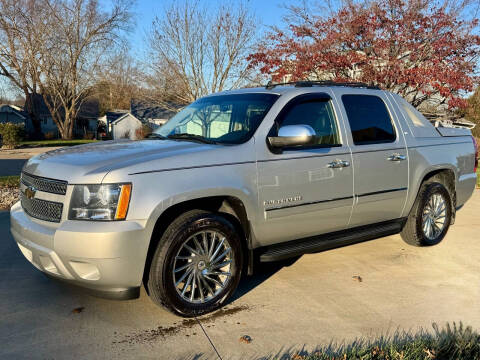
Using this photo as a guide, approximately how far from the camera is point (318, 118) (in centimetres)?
444

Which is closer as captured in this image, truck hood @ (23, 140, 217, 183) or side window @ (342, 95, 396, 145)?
truck hood @ (23, 140, 217, 183)

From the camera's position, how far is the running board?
4.11 metres

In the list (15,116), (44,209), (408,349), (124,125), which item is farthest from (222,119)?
(15,116)

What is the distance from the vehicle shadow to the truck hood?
131cm

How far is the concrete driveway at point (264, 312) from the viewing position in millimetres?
3215

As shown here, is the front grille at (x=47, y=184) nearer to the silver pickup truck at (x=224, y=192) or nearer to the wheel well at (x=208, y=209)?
the silver pickup truck at (x=224, y=192)

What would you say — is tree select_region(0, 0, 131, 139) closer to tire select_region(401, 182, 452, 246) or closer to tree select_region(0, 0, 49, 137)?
tree select_region(0, 0, 49, 137)

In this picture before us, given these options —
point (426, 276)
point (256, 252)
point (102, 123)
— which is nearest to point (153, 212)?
point (256, 252)

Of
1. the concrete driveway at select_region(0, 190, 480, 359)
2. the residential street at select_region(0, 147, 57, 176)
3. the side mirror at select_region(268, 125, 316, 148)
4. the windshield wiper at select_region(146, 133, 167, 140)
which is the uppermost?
the side mirror at select_region(268, 125, 316, 148)

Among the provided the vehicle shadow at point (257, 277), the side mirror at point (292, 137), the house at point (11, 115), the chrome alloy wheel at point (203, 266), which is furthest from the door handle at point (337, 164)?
the house at point (11, 115)

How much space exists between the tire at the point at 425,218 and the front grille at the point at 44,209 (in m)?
3.95

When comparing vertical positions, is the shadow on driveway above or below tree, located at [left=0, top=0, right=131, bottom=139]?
below

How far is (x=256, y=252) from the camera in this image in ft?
13.2

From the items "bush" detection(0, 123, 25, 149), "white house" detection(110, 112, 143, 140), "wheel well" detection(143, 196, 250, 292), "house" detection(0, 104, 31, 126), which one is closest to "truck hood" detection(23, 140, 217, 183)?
"wheel well" detection(143, 196, 250, 292)
